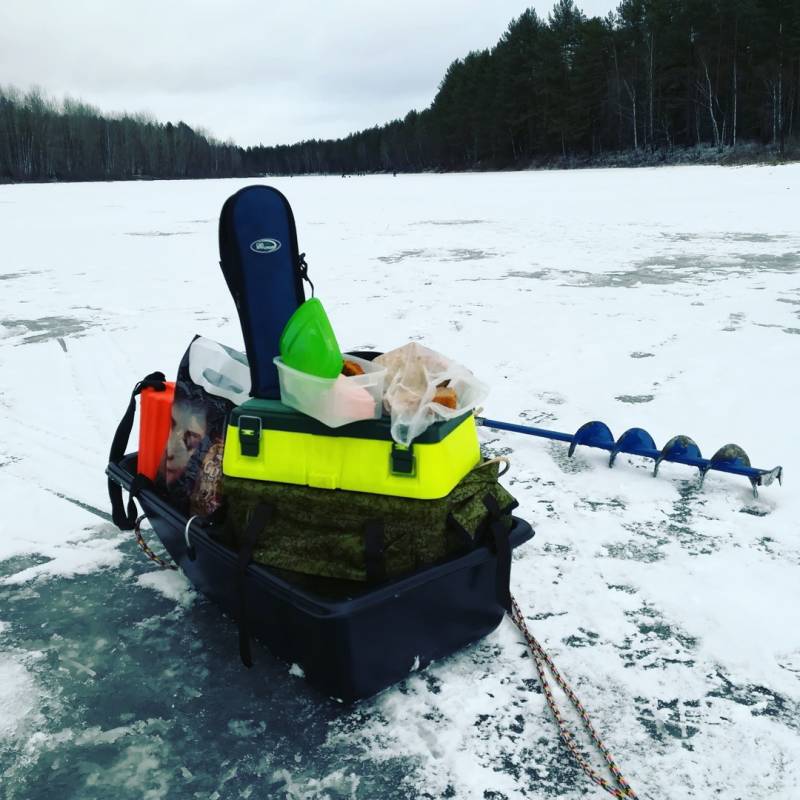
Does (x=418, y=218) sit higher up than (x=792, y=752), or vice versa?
(x=418, y=218)

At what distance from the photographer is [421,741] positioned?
1.60 m

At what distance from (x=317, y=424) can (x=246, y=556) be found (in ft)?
1.18

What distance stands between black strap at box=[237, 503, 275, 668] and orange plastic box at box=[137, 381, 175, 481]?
24.6 inches

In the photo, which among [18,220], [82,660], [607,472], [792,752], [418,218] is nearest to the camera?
[792,752]

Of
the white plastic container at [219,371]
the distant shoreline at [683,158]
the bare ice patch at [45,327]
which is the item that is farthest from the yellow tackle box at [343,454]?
the distant shoreline at [683,158]

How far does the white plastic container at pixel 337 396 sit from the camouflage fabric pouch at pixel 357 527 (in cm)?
19

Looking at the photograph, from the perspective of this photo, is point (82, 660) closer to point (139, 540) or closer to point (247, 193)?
point (139, 540)

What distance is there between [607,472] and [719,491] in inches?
17.0

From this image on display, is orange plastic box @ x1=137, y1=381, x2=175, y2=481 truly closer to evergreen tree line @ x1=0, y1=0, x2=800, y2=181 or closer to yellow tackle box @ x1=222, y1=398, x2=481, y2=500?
yellow tackle box @ x1=222, y1=398, x2=481, y2=500

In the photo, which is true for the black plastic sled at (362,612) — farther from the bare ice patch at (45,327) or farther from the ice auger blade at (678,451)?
the bare ice patch at (45,327)

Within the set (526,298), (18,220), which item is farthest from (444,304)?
(18,220)

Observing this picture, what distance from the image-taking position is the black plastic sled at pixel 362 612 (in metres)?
1.58

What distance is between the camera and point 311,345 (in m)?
1.75

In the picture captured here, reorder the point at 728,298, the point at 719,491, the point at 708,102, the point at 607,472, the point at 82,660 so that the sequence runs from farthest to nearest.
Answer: the point at 708,102, the point at 728,298, the point at 607,472, the point at 719,491, the point at 82,660
